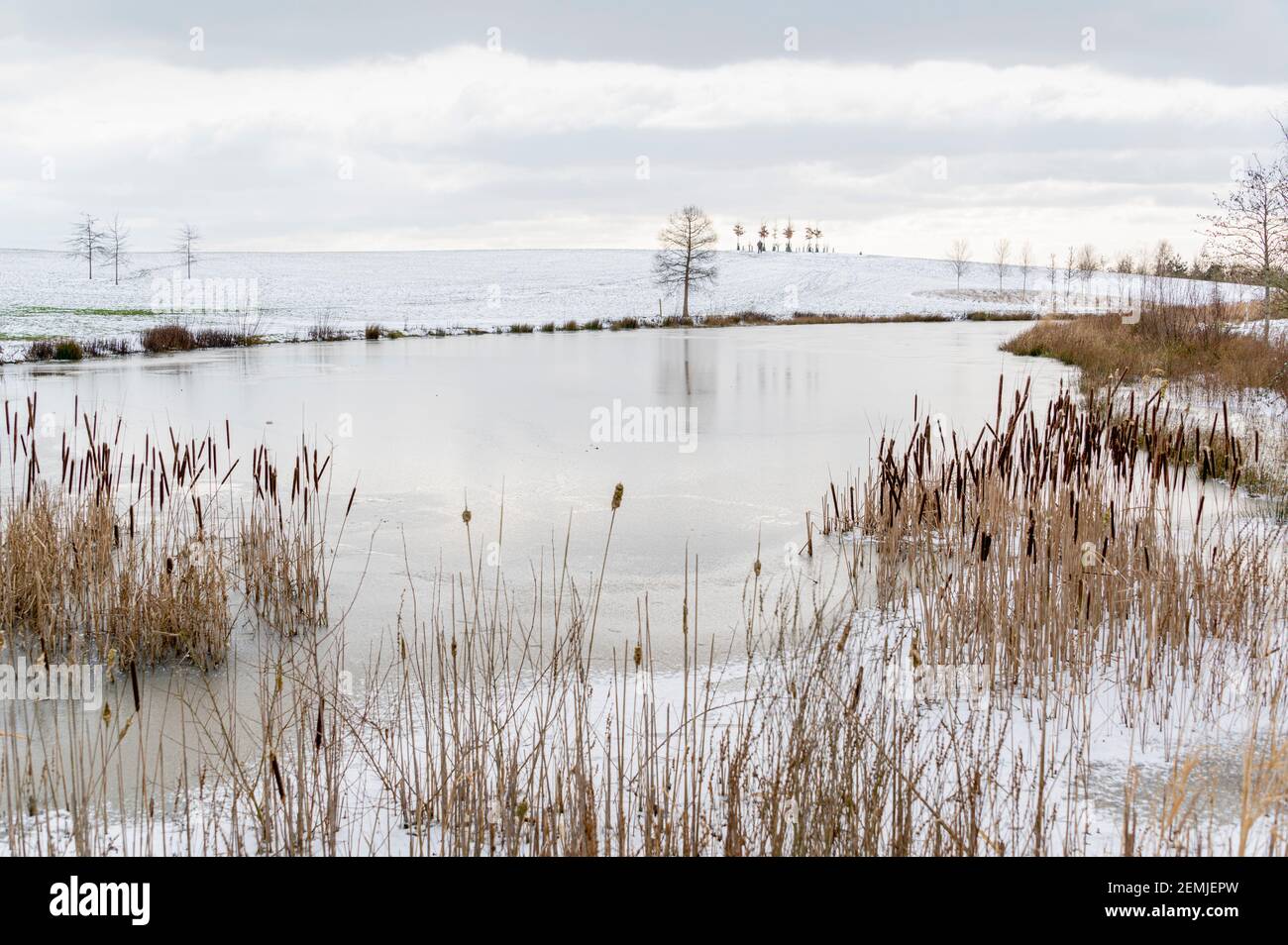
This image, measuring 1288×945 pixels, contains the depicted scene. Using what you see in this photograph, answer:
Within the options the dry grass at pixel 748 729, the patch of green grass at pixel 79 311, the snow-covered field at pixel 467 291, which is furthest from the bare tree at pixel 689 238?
the dry grass at pixel 748 729

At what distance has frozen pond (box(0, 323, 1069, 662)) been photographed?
5.72m

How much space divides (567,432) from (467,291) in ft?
145

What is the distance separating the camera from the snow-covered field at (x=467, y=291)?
114 feet

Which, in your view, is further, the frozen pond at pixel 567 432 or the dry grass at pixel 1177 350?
the dry grass at pixel 1177 350

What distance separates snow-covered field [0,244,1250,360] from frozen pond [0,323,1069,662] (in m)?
11.2

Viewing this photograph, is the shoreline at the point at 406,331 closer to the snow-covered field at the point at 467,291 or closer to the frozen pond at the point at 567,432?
the snow-covered field at the point at 467,291

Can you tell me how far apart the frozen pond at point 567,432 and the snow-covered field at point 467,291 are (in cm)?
1120

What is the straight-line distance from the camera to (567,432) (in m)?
10.5

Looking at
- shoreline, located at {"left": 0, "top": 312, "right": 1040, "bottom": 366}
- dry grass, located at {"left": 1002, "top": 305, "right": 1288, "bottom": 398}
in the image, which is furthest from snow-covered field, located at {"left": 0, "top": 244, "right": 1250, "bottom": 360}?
dry grass, located at {"left": 1002, "top": 305, "right": 1288, "bottom": 398}

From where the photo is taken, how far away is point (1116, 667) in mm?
3531

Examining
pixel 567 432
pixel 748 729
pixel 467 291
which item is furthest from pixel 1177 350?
pixel 467 291

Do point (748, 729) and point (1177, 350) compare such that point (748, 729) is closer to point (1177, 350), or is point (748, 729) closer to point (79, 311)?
point (1177, 350)
